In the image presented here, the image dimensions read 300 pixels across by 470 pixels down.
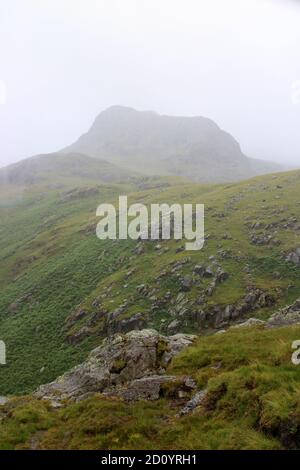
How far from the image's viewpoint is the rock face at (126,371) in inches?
728

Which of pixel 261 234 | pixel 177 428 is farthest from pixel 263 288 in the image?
pixel 177 428

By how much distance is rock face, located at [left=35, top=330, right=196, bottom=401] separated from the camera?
1848 cm

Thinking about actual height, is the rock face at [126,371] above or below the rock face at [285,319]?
below

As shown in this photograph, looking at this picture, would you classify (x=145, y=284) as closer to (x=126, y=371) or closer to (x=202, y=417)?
(x=126, y=371)

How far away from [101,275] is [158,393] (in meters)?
52.4
